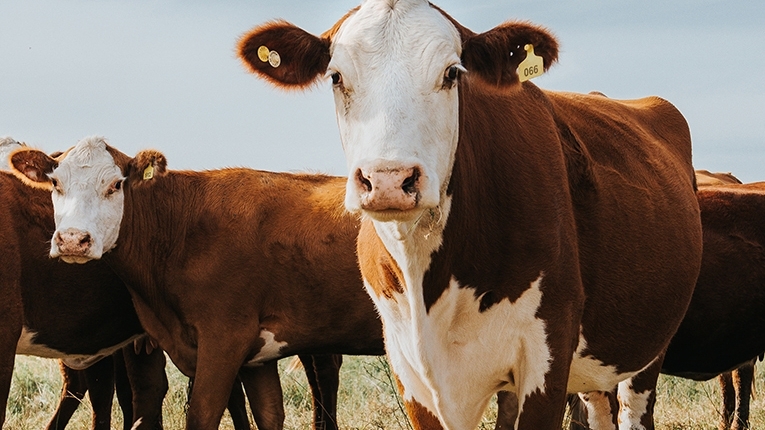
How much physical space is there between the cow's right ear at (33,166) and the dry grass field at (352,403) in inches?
96.7

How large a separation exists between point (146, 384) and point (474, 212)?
5.09 meters

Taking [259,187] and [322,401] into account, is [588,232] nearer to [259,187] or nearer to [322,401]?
[259,187]

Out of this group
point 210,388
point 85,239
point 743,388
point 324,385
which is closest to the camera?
point 85,239

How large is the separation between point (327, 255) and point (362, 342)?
27.7 inches

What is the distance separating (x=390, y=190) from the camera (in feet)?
11.4

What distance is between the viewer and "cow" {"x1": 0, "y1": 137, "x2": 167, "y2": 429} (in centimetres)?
776

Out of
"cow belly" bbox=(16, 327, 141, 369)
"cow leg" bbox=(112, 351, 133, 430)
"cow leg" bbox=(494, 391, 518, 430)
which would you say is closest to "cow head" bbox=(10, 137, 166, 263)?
"cow belly" bbox=(16, 327, 141, 369)

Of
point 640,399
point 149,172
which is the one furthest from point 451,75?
point 149,172

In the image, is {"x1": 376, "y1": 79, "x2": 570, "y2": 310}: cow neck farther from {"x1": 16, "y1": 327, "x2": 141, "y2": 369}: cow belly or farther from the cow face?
{"x1": 16, "y1": 327, "x2": 141, "y2": 369}: cow belly

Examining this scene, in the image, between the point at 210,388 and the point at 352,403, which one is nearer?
the point at 210,388

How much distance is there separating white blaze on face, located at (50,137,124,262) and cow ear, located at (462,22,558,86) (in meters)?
3.91

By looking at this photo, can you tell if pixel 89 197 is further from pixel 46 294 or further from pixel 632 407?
pixel 632 407

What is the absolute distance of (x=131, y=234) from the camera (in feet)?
26.8

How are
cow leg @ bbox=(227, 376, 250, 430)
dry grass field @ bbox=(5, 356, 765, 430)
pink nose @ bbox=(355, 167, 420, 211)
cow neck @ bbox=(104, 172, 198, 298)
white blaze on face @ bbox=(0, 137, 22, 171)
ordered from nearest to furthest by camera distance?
pink nose @ bbox=(355, 167, 420, 211)
cow neck @ bbox=(104, 172, 198, 298)
cow leg @ bbox=(227, 376, 250, 430)
dry grass field @ bbox=(5, 356, 765, 430)
white blaze on face @ bbox=(0, 137, 22, 171)
